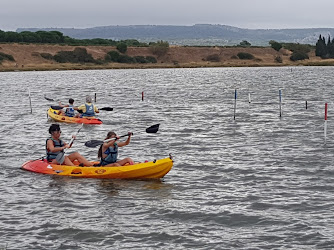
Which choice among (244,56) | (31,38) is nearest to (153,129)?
(31,38)

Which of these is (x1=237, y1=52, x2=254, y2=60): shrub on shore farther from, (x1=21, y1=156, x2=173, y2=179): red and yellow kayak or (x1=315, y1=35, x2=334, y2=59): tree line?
(x1=21, y1=156, x2=173, y2=179): red and yellow kayak

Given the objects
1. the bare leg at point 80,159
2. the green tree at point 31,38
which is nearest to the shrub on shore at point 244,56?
the green tree at point 31,38

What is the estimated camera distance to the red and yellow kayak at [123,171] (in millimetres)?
17094

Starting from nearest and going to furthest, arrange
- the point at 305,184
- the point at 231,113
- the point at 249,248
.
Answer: the point at 249,248
the point at 305,184
the point at 231,113

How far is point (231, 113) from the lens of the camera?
38469mm

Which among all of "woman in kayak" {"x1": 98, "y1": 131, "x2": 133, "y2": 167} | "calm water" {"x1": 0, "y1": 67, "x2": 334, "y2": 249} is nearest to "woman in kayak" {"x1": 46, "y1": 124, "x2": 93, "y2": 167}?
"woman in kayak" {"x1": 98, "y1": 131, "x2": 133, "y2": 167}

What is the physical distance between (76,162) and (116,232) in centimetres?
626

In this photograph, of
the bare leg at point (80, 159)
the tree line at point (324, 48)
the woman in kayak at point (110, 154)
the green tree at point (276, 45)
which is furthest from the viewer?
the green tree at point (276, 45)

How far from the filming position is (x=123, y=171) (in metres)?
17.3

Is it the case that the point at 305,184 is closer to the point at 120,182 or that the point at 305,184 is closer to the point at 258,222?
the point at 258,222

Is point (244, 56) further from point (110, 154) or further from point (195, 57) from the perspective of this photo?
point (110, 154)

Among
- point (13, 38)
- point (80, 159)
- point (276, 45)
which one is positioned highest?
point (13, 38)

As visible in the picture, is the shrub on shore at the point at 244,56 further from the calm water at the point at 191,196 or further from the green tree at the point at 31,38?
the calm water at the point at 191,196

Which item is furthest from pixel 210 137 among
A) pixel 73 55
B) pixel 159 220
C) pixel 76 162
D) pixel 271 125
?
pixel 73 55
